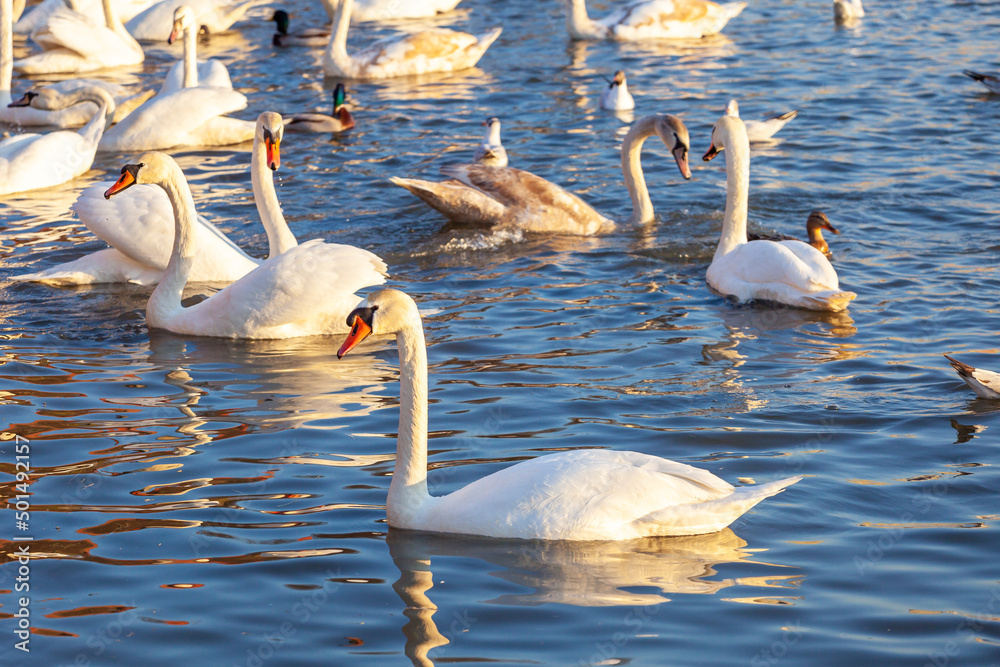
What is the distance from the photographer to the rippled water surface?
461cm

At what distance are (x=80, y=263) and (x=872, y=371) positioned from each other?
→ 5.71m

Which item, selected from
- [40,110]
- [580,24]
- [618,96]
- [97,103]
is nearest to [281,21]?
[580,24]

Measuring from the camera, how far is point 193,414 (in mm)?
6727

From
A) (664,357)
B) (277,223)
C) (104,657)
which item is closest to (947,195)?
(664,357)

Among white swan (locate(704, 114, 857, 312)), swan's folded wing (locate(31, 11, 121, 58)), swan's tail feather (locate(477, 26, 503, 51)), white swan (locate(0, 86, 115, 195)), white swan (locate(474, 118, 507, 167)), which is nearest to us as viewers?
white swan (locate(704, 114, 857, 312))

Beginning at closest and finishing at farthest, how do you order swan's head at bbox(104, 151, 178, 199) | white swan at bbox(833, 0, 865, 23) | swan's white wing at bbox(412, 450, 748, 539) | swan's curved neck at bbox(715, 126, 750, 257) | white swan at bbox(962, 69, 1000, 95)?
swan's white wing at bbox(412, 450, 748, 539) → swan's head at bbox(104, 151, 178, 199) → swan's curved neck at bbox(715, 126, 750, 257) → white swan at bbox(962, 69, 1000, 95) → white swan at bbox(833, 0, 865, 23)

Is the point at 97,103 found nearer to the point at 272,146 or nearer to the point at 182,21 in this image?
the point at 182,21

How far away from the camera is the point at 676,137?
10625 millimetres

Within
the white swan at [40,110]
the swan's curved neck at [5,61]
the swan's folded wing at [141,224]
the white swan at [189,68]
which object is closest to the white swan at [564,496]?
the swan's folded wing at [141,224]

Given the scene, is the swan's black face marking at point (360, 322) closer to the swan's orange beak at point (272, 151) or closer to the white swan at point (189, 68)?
the swan's orange beak at point (272, 151)

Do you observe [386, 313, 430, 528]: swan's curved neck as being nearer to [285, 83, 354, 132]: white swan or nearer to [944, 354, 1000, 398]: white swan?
[944, 354, 1000, 398]: white swan

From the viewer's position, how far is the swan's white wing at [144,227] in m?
8.86

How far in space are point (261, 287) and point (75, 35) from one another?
1124 centimetres

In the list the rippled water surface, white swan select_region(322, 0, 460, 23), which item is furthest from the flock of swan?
white swan select_region(322, 0, 460, 23)
